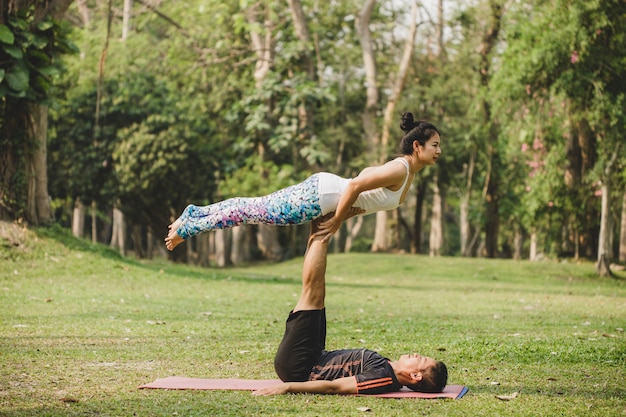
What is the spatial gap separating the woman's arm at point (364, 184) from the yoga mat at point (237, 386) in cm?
121

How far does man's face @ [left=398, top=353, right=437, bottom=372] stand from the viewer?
19.3ft

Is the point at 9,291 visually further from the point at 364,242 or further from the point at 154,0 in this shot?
the point at 364,242

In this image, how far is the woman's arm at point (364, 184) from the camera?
6.30 metres

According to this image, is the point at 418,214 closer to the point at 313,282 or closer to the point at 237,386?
the point at 313,282

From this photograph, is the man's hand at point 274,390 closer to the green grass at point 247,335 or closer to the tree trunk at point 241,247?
the green grass at point 247,335

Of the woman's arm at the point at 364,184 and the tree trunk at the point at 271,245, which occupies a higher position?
the woman's arm at the point at 364,184

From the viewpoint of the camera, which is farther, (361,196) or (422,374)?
(361,196)

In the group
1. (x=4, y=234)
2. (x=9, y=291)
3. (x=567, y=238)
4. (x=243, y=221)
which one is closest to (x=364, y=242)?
(x=567, y=238)

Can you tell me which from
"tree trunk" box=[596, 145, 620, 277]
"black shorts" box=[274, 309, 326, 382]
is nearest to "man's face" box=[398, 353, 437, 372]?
"black shorts" box=[274, 309, 326, 382]

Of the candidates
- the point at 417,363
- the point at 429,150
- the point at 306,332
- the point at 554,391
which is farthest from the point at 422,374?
the point at 429,150

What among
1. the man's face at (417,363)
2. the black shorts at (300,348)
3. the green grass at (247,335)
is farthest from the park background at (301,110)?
the man's face at (417,363)

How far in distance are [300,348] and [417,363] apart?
0.84 meters

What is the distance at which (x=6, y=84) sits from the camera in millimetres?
13680

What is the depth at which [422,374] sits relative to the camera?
19.3 feet
